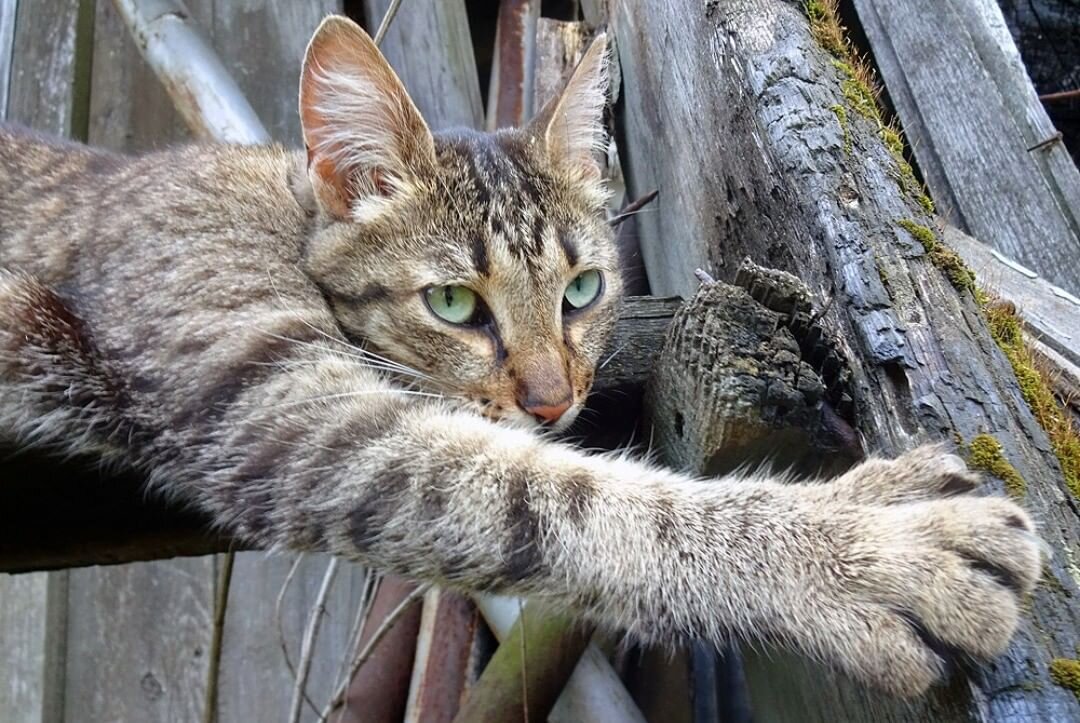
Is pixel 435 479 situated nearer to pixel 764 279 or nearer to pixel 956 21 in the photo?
pixel 764 279

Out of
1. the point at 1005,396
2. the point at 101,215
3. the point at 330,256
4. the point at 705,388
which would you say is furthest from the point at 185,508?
the point at 1005,396

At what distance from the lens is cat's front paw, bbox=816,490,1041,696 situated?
1003 millimetres

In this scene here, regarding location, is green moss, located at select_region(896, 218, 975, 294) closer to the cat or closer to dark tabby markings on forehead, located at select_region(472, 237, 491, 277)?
the cat

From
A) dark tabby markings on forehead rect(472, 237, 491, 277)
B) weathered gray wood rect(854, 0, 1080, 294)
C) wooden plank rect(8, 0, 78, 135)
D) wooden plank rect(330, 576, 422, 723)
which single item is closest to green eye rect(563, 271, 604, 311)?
dark tabby markings on forehead rect(472, 237, 491, 277)

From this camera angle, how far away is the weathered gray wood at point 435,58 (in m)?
3.16

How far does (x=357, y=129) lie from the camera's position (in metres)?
1.79

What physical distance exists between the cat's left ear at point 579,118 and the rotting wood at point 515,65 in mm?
1131

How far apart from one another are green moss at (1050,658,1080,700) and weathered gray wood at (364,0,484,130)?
2.54 metres

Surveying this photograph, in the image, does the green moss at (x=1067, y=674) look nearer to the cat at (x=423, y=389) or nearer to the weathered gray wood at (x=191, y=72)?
the cat at (x=423, y=389)

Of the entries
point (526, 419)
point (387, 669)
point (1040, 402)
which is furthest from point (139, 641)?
point (1040, 402)

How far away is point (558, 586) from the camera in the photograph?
4.11ft

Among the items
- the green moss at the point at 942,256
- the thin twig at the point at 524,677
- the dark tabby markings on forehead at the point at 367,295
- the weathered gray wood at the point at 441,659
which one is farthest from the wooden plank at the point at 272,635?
the green moss at the point at 942,256

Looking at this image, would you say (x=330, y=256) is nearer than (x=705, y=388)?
No

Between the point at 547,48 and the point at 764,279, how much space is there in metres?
1.87
